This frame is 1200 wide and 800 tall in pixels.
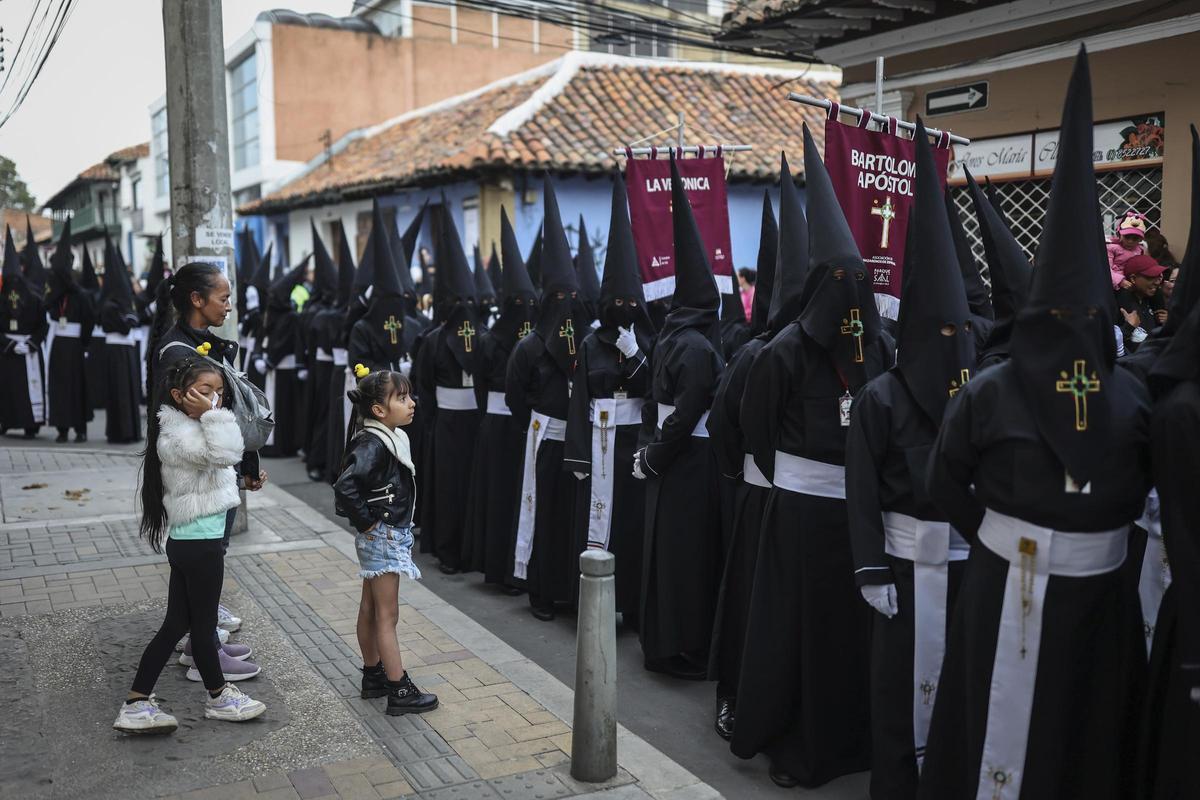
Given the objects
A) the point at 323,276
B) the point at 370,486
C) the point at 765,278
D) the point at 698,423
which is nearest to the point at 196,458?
the point at 370,486

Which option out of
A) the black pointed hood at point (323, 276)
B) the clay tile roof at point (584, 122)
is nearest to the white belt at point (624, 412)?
the black pointed hood at point (323, 276)

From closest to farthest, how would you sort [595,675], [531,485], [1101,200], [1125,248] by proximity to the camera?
1. [595,675]
2. [1125,248]
3. [531,485]
4. [1101,200]

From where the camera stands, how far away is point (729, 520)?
Result: 6277mm

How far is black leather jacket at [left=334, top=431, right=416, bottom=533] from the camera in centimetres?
514

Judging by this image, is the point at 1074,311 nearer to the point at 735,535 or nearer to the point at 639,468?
the point at 735,535

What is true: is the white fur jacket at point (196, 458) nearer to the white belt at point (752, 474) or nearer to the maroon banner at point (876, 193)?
the white belt at point (752, 474)

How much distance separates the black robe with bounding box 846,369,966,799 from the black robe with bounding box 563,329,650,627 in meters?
2.70

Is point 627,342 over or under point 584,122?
under

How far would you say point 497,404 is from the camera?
8281 millimetres

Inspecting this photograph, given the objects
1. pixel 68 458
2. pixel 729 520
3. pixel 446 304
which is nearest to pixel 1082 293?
pixel 729 520

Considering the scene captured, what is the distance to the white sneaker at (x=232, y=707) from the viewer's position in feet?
17.0

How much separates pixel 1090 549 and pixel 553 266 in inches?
181

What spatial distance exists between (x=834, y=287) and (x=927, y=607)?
1401 mm

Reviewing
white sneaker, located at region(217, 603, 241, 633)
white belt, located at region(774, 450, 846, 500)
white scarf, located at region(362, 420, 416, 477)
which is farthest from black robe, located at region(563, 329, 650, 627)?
white sneaker, located at region(217, 603, 241, 633)
